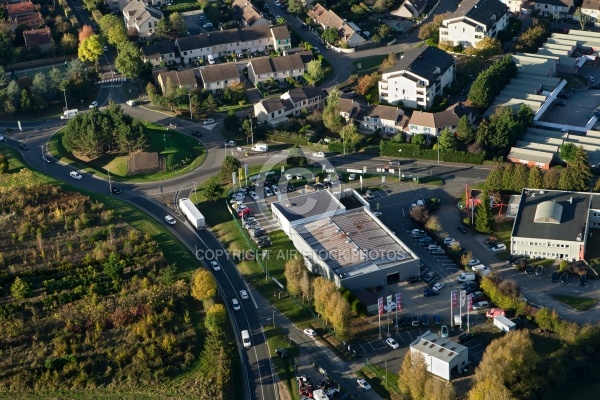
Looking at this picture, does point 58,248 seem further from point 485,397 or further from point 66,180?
point 485,397

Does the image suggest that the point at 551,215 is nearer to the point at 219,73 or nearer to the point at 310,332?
the point at 310,332

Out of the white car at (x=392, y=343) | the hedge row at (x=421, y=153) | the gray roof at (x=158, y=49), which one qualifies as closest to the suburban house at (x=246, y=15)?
the gray roof at (x=158, y=49)

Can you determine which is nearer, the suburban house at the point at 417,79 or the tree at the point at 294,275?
the tree at the point at 294,275

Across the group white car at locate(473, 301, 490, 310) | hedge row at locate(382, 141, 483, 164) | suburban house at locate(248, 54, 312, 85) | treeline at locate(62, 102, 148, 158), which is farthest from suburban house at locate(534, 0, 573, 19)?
white car at locate(473, 301, 490, 310)

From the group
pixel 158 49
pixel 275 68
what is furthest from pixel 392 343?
pixel 158 49

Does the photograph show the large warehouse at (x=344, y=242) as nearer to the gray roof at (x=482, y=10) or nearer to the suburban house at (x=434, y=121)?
the suburban house at (x=434, y=121)

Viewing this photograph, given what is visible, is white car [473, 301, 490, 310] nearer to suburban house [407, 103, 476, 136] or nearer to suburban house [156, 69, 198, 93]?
suburban house [407, 103, 476, 136]
